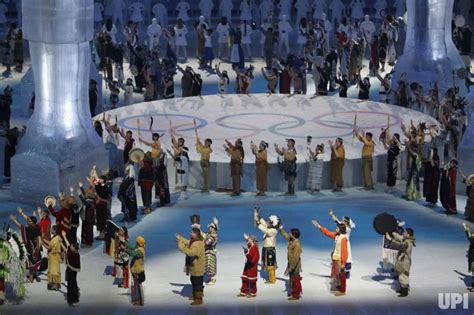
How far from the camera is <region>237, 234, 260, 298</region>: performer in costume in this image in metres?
23.8

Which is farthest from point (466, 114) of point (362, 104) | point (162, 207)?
point (162, 207)

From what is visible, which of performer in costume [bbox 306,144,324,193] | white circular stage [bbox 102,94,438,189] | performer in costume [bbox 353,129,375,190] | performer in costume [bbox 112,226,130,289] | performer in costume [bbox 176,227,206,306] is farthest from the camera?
white circular stage [bbox 102,94,438,189]

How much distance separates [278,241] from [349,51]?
54.3ft

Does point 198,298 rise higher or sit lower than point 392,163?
lower

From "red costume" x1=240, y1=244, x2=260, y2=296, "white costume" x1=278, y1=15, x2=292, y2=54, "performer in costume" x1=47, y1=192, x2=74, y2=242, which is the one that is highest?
"white costume" x1=278, y1=15, x2=292, y2=54

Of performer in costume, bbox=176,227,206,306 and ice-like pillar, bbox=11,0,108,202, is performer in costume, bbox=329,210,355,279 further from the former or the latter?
ice-like pillar, bbox=11,0,108,202

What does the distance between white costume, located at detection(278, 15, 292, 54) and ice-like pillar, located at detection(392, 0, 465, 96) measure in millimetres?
7428

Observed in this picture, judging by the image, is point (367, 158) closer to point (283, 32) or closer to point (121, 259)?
point (121, 259)

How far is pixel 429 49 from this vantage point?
129 ft

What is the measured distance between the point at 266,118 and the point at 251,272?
13.0 m

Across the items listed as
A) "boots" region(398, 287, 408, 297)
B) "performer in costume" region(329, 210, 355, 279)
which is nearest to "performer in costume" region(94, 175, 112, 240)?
"performer in costume" region(329, 210, 355, 279)

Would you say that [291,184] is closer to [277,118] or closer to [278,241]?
[278,241]

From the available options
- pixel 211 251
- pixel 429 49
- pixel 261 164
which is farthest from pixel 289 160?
pixel 429 49

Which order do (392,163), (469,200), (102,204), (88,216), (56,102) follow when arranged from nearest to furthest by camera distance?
(88,216) → (102,204) → (469,200) → (56,102) → (392,163)
